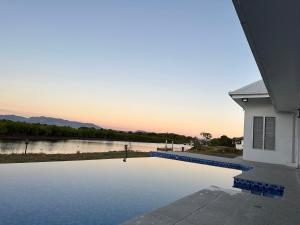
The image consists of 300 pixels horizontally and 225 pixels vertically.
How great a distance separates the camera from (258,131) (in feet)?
38.8

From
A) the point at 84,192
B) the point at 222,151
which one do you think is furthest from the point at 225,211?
the point at 222,151

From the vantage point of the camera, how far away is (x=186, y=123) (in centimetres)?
2409

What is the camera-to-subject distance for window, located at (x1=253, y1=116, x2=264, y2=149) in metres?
11.7

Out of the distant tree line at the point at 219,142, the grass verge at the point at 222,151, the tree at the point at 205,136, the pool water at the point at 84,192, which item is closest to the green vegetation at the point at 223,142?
the distant tree line at the point at 219,142

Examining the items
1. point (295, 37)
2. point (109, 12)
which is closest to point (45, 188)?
point (295, 37)

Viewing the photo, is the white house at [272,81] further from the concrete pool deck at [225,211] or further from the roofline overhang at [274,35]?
the concrete pool deck at [225,211]

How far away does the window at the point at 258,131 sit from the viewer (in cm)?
1173

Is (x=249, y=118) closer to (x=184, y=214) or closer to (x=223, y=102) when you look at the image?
(x=223, y=102)

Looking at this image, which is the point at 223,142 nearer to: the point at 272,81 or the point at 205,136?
the point at 205,136

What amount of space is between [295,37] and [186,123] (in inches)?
812

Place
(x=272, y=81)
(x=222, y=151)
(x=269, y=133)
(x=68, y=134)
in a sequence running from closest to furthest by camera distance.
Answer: (x=272, y=81) → (x=269, y=133) → (x=222, y=151) → (x=68, y=134)

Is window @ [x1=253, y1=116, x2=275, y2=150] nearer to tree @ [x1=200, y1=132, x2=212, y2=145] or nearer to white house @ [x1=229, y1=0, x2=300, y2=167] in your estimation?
white house @ [x1=229, y1=0, x2=300, y2=167]

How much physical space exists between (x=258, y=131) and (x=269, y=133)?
481 mm

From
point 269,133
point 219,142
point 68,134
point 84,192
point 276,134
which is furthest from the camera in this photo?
point 68,134
